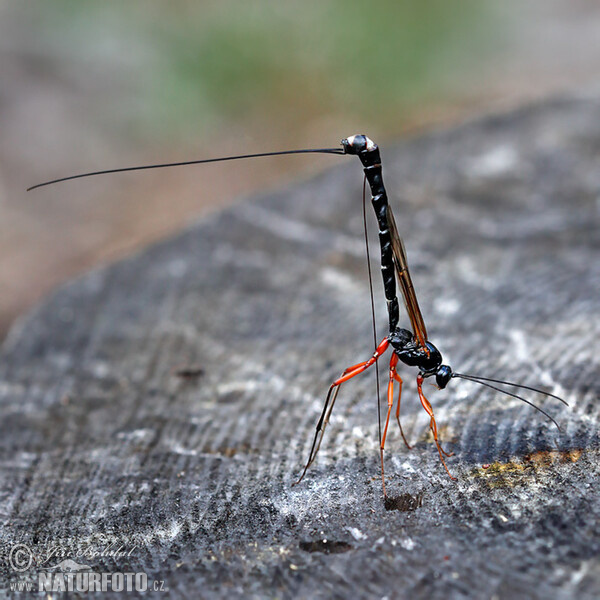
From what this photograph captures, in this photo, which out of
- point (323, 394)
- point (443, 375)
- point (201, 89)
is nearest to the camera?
point (443, 375)

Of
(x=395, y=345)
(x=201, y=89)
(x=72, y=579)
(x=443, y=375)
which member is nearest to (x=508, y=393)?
(x=443, y=375)

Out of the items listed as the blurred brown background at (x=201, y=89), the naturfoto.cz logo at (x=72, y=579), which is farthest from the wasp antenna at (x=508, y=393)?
the blurred brown background at (x=201, y=89)

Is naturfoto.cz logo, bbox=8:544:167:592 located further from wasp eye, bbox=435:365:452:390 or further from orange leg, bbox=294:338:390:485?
wasp eye, bbox=435:365:452:390

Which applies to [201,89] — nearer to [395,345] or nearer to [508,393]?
[395,345]

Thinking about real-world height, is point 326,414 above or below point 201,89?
below

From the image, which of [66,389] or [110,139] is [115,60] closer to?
[110,139]

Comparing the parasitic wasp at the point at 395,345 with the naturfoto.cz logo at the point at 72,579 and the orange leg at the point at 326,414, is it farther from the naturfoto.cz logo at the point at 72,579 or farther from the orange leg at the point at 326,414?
the naturfoto.cz logo at the point at 72,579

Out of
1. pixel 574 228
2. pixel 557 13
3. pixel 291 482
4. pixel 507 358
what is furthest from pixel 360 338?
pixel 557 13
